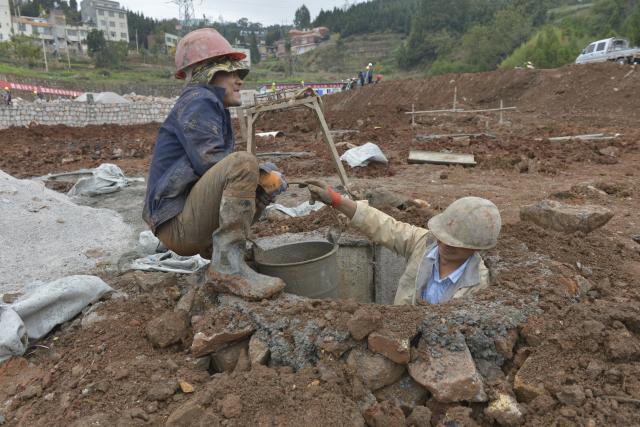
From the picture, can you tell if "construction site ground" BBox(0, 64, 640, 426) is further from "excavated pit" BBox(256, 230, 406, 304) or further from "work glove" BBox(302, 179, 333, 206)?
"work glove" BBox(302, 179, 333, 206)

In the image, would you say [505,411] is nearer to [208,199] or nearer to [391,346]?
[391,346]

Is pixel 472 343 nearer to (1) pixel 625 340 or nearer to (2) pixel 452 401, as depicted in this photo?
(2) pixel 452 401

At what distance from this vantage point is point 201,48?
2.59 metres

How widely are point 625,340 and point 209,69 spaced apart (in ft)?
7.94

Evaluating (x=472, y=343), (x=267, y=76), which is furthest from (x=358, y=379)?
(x=267, y=76)

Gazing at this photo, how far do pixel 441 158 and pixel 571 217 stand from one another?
491 cm

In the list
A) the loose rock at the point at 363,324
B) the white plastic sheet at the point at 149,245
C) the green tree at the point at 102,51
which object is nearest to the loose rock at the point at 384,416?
the loose rock at the point at 363,324

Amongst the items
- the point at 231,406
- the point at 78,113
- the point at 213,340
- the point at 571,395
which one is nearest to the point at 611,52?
the point at 78,113

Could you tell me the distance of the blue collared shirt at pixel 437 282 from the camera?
2672 millimetres

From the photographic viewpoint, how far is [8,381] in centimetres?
237

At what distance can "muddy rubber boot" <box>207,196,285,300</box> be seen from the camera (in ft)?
8.03

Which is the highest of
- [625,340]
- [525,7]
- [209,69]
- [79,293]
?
[525,7]

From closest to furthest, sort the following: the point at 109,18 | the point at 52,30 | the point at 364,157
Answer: the point at 364,157
the point at 52,30
the point at 109,18

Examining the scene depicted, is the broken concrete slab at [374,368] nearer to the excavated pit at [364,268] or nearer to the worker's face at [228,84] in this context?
the worker's face at [228,84]
